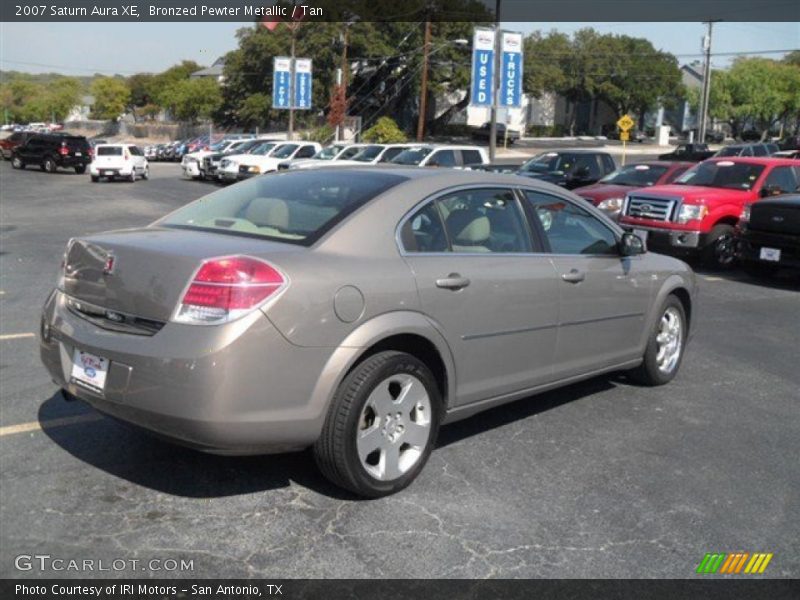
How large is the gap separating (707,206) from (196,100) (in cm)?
7668

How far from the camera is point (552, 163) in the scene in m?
19.1

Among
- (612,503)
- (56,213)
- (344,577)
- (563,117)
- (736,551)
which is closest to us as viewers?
(344,577)

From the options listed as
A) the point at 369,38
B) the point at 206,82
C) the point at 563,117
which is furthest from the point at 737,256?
the point at 563,117

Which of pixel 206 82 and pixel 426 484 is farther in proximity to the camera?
pixel 206 82

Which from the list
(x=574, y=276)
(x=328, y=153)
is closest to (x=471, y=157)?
(x=328, y=153)

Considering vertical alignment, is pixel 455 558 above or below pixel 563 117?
below

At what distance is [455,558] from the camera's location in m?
3.55

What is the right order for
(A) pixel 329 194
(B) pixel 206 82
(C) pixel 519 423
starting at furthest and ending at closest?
(B) pixel 206 82
(C) pixel 519 423
(A) pixel 329 194

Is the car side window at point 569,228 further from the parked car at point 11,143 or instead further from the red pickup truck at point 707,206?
the parked car at point 11,143

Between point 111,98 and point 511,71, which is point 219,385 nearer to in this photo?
point 511,71

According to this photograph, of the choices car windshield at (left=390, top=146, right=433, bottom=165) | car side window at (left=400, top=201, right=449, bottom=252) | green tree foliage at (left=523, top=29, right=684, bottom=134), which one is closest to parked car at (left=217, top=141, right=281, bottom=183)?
car windshield at (left=390, top=146, right=433, bottom=165)

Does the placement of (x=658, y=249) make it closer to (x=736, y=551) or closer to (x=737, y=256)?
(x=737, y=256)

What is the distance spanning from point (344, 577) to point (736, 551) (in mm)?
1761
